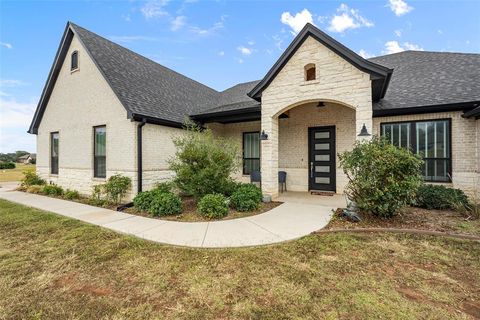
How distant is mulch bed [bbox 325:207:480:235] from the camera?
5.18m

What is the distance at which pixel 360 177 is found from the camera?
5855mm

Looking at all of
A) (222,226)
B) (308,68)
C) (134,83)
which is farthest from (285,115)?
(134,83)

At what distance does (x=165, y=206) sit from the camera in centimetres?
659

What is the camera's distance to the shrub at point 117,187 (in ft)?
26.6

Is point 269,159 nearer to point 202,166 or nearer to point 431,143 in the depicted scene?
point 202,166

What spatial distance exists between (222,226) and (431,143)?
8095mm

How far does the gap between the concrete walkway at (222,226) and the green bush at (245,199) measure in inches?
22.2

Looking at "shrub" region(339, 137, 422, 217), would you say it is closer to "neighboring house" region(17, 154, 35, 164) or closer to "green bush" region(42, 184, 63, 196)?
"green bush" region(42, 184, 63, 196)

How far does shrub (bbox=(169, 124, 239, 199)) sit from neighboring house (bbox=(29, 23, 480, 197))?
1.90 meters

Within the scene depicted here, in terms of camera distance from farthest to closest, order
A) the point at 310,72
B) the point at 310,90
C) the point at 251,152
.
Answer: the point at 251,152 → the point at 310,72 → the point at 310,90

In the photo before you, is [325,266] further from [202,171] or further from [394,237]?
[202,171]

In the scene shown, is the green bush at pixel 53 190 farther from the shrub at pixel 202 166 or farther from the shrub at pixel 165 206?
the shrub at pixel 202 166

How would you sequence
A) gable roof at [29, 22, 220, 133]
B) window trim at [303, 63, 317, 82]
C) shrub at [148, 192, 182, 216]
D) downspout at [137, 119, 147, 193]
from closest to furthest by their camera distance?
shrub at [148, 192, 182, 216]
window trim at [303, 63, 317, 82]
downspout at [137, 119, 147, 193]
gable roof at [29, 22, 220, 133]

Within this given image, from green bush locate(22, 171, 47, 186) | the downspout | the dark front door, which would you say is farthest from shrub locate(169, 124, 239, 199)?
green bush locate(22, 171, 47, 186)
